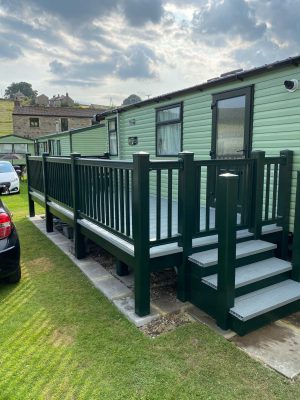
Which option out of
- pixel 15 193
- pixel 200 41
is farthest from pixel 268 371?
pixel 15 193

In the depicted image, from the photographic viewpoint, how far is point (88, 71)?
18953 mm

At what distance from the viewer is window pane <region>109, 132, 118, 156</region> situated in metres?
9.34

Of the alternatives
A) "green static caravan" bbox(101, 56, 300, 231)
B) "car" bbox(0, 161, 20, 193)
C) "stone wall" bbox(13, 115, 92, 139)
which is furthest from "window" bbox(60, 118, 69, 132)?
"green static caravan" bbox(101, 56, 300, 231)

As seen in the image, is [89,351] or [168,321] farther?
[168,321]

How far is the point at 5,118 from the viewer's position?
4100 cm

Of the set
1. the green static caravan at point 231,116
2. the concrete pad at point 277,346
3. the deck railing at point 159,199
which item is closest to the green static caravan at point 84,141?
the green static caravan at point 231,116

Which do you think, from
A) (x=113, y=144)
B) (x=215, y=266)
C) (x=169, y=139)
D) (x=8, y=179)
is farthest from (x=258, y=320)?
(x=8, y=179)

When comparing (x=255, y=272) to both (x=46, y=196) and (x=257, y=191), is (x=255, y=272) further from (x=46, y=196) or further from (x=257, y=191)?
(x=46, y=196)

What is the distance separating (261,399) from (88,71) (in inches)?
785

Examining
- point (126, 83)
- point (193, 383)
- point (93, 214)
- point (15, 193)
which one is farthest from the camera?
point (126, 83)

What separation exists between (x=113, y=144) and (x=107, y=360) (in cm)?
784

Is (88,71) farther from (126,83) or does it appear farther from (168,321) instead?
(168,321)

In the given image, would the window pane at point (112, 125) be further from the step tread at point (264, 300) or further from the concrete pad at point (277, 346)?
the concrete pad at point (277, 346)

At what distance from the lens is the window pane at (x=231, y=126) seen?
182 inches
